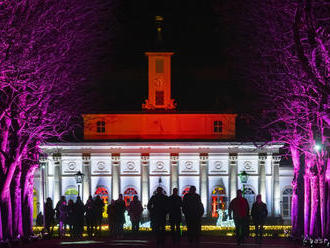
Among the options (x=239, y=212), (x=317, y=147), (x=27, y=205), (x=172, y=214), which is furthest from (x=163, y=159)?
(x=172, y=214)

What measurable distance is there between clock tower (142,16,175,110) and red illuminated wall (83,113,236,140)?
118 centimetres

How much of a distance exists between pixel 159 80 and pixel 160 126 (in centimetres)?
456

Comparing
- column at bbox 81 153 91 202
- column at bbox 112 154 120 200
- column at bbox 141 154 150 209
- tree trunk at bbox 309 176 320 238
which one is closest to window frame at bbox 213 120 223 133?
column at bbox 141 154 150 209

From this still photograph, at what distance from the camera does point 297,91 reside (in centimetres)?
3934

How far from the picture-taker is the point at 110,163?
8962cm

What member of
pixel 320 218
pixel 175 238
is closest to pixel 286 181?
pixel 320 218

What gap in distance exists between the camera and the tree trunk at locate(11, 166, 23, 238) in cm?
4115

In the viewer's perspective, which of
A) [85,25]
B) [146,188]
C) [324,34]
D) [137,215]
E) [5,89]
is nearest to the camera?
[324,34]

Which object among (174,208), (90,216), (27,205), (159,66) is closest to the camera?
(174,208)

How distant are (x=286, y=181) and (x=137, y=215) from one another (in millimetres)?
43349

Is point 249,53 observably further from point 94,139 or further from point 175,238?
point 94,139

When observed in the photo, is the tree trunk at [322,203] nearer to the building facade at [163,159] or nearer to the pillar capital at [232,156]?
the building facade at [163,159]

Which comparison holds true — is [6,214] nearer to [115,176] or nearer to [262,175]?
[115,176]

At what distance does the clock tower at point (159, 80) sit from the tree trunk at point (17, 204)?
155 feet
